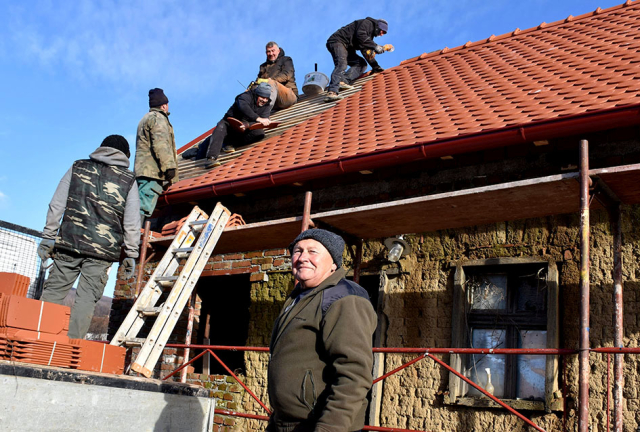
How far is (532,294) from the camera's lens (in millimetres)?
6008

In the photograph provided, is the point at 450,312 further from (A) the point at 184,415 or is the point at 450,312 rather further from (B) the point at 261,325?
(A) the point at 184,415

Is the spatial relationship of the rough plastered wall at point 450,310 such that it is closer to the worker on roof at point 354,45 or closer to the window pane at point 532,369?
the window pane at point 532,369

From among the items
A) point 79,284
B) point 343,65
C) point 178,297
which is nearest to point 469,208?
point 178,297

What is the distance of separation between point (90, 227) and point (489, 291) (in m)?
3.90

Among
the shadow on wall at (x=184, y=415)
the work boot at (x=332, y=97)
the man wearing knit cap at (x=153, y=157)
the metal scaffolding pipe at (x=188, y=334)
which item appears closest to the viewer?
the shadow on wall at (x=184, y=415)

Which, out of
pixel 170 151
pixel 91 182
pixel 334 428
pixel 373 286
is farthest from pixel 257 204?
pixel 334 428

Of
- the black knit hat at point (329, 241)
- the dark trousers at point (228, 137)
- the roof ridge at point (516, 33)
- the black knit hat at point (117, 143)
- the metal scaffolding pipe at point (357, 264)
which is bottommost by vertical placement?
the black knit hat at point (329, 241)

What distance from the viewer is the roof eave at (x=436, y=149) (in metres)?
4.78

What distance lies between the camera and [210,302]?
28.2 feet

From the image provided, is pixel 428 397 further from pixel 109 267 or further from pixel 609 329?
pixel 109 267

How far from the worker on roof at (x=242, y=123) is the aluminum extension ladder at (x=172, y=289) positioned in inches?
80.3

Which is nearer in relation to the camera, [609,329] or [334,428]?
[334,428]

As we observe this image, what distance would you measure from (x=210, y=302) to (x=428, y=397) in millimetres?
3728

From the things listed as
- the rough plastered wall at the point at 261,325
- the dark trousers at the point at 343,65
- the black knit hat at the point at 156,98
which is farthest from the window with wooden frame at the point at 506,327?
the dark trousers at the point at 343,65
